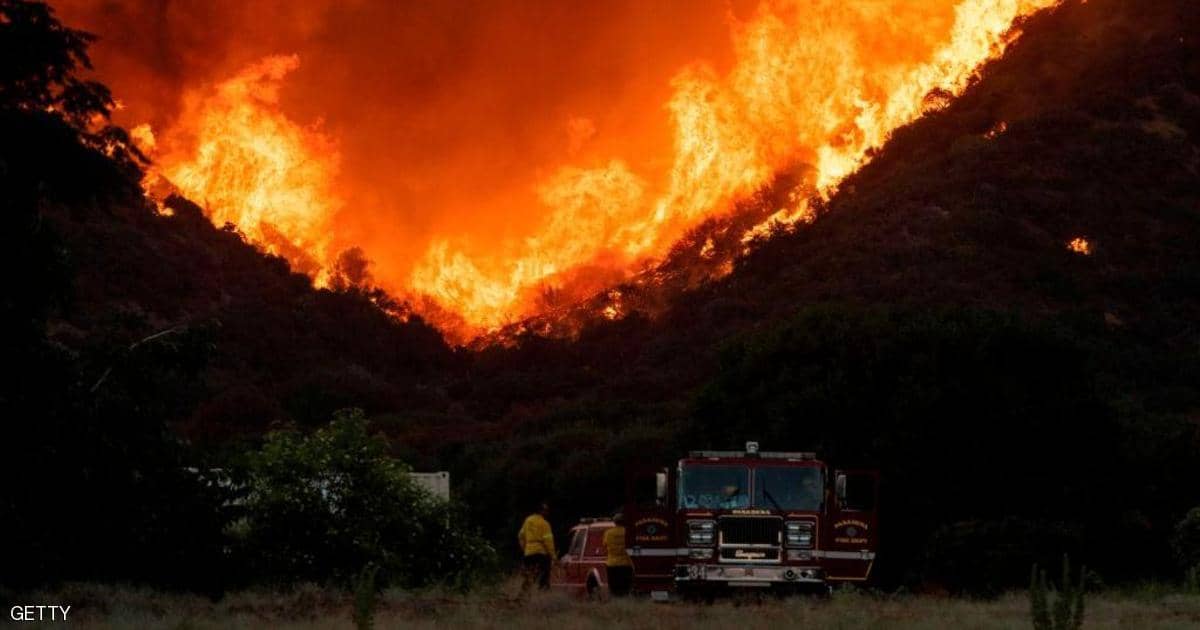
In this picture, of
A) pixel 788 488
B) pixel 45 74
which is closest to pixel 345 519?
pixel 788 488

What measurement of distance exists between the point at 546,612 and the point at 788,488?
6.28 meters

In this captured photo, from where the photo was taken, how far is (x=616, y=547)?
32156mm

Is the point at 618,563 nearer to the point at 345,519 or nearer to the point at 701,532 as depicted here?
the point at 701,532

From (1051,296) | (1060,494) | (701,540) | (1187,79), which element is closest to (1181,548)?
(1060,494)

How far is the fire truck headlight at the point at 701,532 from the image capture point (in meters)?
30.7

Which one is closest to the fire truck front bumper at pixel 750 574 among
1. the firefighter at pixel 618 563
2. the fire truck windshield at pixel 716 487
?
the fire truck windshield at pixel 716 487

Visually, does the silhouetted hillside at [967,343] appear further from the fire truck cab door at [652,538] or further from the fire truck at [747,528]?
the fire truck cab door at [652,538]

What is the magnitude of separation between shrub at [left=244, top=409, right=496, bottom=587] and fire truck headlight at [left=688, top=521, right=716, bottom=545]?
16.6 ft

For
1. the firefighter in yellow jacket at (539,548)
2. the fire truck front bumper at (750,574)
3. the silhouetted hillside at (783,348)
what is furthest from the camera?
the firefighter in yellow jacket at (539,548)

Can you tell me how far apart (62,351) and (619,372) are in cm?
7318

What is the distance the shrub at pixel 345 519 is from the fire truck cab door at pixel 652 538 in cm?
412

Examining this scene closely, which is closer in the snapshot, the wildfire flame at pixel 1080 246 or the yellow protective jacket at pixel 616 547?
the yellow protective jacket at pixel 616 547

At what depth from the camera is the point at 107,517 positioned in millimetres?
24141

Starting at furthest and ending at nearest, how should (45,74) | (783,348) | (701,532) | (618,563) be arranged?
(783,348) → (618,563) → (701,532) → (45,74)
